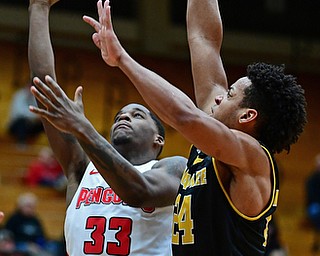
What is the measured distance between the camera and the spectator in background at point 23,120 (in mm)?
15258

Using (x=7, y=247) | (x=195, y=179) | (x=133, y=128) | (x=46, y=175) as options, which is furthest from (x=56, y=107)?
(x=46, y=175)

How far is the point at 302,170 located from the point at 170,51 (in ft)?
14.1

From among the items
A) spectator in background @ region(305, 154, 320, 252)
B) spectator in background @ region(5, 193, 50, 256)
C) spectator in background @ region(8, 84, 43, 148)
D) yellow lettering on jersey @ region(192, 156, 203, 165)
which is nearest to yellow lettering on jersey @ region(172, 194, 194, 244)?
yellow lettering on jersey @ region(192, 156, 203, 165)

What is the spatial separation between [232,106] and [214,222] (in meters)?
0.63

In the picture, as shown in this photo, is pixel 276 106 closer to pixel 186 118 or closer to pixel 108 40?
pixel 186 118

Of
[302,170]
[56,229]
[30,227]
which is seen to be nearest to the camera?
A: [30,227]

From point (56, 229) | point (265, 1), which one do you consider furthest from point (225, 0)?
point (56, 229)

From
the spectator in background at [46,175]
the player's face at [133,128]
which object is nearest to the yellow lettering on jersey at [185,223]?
the player's face at [133,128]

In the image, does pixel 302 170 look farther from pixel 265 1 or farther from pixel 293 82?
pixel 293 82

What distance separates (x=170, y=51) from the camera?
19.5 metres

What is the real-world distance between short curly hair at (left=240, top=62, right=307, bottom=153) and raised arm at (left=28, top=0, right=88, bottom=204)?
157cm

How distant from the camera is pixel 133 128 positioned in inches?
212

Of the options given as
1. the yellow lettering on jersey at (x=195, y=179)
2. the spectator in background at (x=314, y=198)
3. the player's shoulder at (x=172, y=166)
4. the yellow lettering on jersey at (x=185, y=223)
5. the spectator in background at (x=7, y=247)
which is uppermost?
the yellow lettering on jersey at (x=195, y=179)

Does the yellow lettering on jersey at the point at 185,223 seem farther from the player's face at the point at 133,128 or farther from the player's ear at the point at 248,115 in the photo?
the player's face at the point at 133,128
